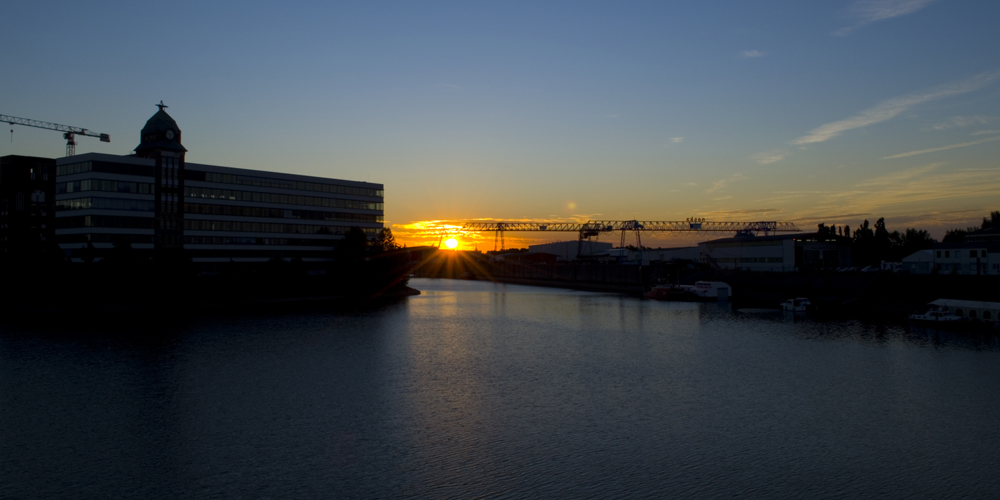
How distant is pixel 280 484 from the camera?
1984 centimetres

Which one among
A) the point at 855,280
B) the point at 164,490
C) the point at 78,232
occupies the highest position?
the point at 78,232

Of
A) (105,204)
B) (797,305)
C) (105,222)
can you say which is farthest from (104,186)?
(797,305)

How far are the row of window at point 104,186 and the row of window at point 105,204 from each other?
1.20 meters

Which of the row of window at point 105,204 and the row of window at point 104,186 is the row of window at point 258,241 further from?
the row of window at point 104,186

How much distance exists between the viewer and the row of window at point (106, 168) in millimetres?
81938

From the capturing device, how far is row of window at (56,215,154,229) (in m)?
82.2

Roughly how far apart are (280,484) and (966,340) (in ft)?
152

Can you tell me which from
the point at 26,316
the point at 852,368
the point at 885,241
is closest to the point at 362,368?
the point at 852,368

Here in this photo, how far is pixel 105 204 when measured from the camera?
82500 millimetres

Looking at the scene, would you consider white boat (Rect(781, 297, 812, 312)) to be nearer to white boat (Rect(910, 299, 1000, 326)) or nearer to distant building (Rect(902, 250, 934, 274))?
white boat (Rect(910, 299, 1000, 326))

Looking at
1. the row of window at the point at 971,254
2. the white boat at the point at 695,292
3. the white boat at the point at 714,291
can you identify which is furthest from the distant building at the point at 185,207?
the row of window at the point at 971,254

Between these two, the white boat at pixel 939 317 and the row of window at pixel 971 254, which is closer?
the white boat at pixel 939 317

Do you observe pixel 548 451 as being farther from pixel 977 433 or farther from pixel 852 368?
pixel 852 368

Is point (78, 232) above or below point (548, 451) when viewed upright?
above
